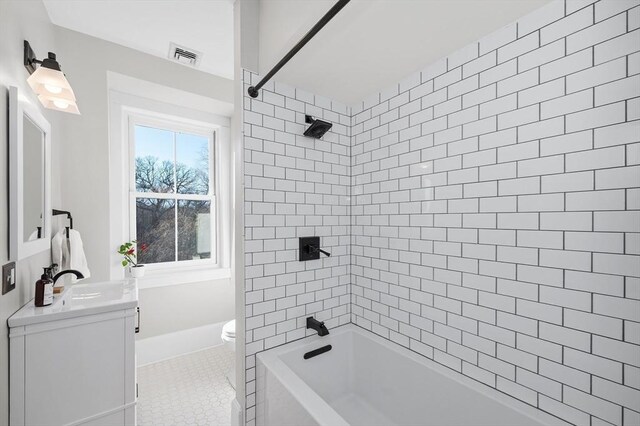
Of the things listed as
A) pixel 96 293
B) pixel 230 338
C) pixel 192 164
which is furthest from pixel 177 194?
pixel 230 338

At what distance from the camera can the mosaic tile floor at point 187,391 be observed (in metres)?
1.96

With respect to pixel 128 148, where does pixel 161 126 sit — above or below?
above

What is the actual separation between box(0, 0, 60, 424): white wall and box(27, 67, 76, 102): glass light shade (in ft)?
0.18

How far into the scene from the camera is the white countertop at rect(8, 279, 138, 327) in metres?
1.24

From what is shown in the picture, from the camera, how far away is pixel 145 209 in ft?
9.66

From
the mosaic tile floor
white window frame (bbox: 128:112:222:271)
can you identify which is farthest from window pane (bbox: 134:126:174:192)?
the mosaic tile floor

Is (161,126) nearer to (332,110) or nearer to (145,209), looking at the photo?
(145,209)

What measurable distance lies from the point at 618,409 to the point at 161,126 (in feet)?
12.7

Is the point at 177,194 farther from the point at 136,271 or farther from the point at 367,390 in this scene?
the point at 367,390

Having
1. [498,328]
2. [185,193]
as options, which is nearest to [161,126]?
[185,193]

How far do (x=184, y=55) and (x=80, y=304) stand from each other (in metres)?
2.23

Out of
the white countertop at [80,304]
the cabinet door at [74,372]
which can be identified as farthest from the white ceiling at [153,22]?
the cabinet door at [74,372]

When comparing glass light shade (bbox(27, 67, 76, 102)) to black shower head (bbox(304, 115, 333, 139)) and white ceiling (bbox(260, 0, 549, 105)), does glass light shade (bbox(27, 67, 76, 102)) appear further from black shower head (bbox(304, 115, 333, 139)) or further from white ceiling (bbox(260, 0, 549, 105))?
black shower head (bbox(304, 115, 333, 139))

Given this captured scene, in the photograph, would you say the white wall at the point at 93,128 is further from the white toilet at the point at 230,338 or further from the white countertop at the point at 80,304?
the white toilet at the point at 230,338
